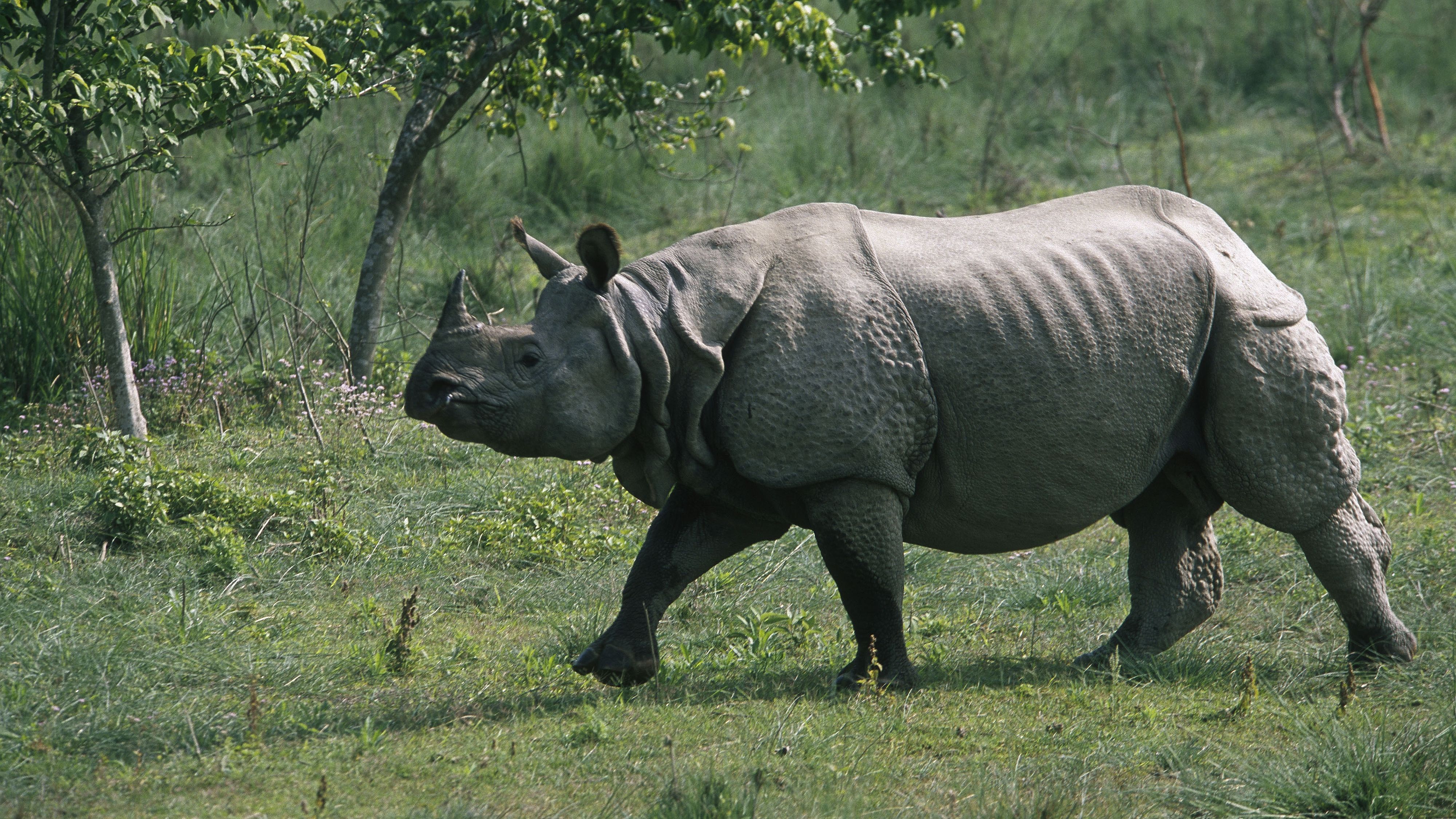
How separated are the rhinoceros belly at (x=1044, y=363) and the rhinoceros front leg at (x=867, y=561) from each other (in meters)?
0.28

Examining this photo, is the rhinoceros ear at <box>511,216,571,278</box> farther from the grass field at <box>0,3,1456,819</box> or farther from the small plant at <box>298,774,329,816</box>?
the small plant at <box>298,774,329,816</box>

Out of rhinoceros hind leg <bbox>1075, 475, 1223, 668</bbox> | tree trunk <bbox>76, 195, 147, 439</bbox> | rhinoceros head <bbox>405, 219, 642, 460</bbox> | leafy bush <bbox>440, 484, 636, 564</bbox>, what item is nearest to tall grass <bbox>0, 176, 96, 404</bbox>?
tree trunk <bbox>76, 195, 147, 439</bbox>

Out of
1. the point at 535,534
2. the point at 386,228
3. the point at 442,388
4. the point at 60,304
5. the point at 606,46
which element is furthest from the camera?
the point at 386,228

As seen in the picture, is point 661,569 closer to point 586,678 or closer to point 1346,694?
point 586,678

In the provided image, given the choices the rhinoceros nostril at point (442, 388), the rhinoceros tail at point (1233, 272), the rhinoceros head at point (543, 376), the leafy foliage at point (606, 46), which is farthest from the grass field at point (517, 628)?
the leafy foliage at point (606, 46)

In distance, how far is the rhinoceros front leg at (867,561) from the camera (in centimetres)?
474

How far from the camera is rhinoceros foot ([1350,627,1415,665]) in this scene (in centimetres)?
537

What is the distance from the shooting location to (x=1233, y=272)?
16.9 feet

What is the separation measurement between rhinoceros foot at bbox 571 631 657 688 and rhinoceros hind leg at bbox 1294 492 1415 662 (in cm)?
244

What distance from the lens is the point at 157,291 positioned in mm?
8539

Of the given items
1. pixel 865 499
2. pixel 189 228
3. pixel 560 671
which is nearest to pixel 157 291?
pixel 189 228

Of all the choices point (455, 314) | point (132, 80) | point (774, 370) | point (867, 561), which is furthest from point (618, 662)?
point (132, 80)

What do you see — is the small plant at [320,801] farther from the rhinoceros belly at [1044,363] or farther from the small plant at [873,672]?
the rhinoceros belly at [1044,363]

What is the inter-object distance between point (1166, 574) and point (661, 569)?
199cm
